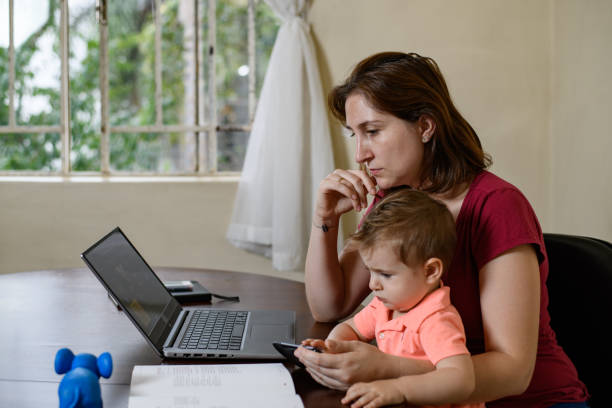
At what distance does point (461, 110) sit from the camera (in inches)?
105

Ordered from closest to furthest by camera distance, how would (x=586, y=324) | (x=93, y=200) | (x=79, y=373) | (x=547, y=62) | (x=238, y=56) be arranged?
(x=79, y=373) → (x=586, y=324) → (x=547, y=62) → (x=93, y=200) → (x=238, y=56)

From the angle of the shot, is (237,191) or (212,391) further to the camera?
(237,191)

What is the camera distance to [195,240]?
9.13 ft

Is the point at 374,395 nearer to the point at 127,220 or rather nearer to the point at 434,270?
the point at 434,270

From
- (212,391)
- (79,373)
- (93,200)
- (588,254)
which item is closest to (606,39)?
(588,254)

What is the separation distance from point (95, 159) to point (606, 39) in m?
2.45

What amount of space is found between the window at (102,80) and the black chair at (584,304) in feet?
6.53

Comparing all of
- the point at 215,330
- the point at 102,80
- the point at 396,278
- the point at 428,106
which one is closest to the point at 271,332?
the point at 215,330

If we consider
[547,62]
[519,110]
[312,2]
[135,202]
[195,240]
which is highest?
[312,2]

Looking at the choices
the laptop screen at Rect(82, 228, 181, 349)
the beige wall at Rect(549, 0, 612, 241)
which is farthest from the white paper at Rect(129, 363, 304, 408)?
the beige wall at Rect(549, 0, 612, 241)

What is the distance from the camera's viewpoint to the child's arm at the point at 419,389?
0.84m

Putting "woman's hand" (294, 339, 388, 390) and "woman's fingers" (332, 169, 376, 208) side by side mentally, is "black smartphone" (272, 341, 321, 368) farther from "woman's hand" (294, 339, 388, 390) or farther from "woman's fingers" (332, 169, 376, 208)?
"woman's fingers" (332, 169, 376, 208)

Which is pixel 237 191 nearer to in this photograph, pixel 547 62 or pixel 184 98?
pixel 184 98

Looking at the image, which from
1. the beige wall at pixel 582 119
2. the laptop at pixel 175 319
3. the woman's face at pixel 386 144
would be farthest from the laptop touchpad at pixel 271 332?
the beige wall at pixel 582 119
